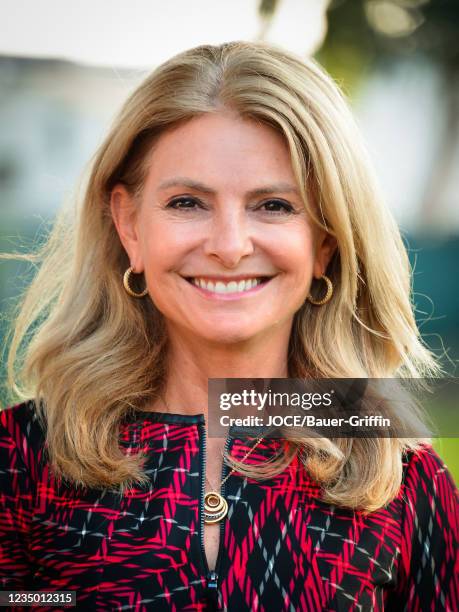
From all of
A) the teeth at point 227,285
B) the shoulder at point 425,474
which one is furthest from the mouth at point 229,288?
the shoulder at point 425,474

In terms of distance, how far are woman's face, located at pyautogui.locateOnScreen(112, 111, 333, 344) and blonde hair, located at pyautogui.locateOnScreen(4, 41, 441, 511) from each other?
0.05 meters

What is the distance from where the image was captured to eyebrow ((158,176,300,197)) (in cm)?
193

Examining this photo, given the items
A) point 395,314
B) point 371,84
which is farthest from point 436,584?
point 371,84

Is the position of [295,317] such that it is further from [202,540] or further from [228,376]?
[202,540]

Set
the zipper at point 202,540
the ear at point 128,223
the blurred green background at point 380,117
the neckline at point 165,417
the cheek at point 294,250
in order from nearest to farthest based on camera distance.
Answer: the zipper at point 202,540, the cheek at point 294,250, the neckline at point 165,417, the ear at point 128,223, the blurred green background at point 380,117

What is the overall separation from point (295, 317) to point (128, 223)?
1.73 feet

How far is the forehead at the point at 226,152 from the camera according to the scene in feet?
6.32

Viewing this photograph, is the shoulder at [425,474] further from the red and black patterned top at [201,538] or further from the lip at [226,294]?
the lip at [226,294]

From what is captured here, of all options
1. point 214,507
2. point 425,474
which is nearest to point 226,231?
point 214,507

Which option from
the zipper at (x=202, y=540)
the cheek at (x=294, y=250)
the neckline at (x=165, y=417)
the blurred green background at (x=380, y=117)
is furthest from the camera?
the blurred green background at (x=380, y=117)

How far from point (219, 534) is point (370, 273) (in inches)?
31.0

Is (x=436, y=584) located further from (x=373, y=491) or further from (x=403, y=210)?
(x=403, y=210)

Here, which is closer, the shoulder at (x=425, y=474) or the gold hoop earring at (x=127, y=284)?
the shoulder at (x=425, y=474)

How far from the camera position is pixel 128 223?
2.20 meters
